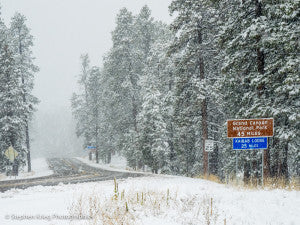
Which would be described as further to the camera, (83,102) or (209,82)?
(83,102)

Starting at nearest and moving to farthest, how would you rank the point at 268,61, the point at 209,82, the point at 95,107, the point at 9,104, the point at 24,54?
the point at 268,61
the point at 209,82
the point at 9,104
the point at 24,54
the point at 95,107

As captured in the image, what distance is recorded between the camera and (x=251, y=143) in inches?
472

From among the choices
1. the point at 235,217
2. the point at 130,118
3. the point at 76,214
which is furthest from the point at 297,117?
the point at 130,118

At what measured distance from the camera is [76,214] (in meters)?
7.36

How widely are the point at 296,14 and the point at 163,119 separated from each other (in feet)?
54.1

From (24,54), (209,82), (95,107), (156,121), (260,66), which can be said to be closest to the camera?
(260,66)

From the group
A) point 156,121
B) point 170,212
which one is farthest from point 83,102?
point 170,212

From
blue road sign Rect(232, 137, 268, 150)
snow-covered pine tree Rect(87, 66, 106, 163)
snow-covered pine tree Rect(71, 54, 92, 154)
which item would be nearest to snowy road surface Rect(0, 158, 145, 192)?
blue road sign Rect(232, 137, 268, 150)

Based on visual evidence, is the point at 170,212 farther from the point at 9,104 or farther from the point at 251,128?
the point at 9,104

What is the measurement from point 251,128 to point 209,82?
719 cm

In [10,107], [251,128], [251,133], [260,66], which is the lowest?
[251,133]

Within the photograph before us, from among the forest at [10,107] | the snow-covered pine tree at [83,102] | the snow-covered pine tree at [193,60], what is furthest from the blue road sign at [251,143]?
the snow-covered pine tree at [83,102]

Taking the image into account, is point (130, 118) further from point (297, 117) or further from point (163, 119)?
point (297, 117)

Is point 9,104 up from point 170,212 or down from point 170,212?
up
